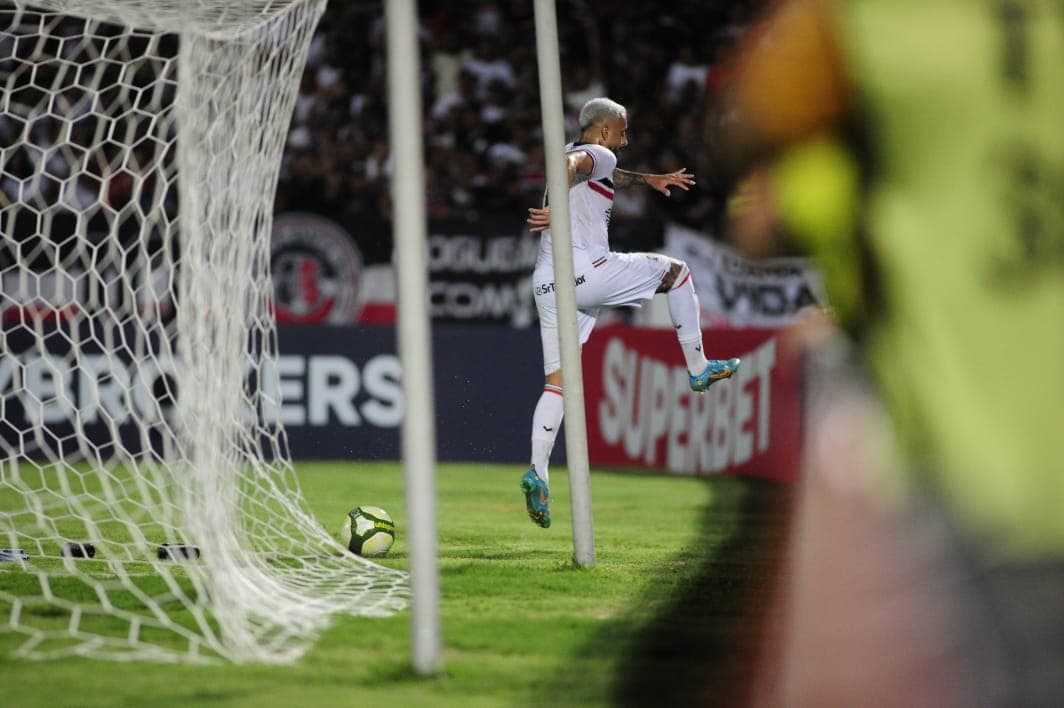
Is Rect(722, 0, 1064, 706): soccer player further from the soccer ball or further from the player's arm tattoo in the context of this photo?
the player's arm tattoo

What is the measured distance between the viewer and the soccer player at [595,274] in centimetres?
605

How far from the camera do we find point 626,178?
6.69 m

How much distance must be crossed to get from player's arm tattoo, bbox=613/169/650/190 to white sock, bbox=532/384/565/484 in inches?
45.2

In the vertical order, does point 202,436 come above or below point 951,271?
below

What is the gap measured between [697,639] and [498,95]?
1156 centimetres

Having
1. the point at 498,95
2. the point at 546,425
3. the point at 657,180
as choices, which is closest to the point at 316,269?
the point at 498,95

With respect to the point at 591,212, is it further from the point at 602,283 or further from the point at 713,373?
the point at 713,373

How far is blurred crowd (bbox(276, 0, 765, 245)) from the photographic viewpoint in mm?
13836

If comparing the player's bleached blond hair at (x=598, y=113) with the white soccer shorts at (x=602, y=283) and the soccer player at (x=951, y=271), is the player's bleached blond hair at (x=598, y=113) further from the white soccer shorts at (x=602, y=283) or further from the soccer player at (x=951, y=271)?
the soccer player at (x=951, y=271)

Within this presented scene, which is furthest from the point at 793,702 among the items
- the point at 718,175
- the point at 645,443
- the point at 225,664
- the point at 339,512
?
the point at 645,443

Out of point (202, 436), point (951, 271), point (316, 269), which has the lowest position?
point (202, 436)

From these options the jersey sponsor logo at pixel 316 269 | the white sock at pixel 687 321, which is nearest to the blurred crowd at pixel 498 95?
the jersey sponsor logo at pixel 316 269

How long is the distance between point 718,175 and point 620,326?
943cm

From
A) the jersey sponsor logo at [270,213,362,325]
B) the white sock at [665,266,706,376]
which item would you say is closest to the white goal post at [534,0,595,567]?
the white sock at [665,266,706,376]
